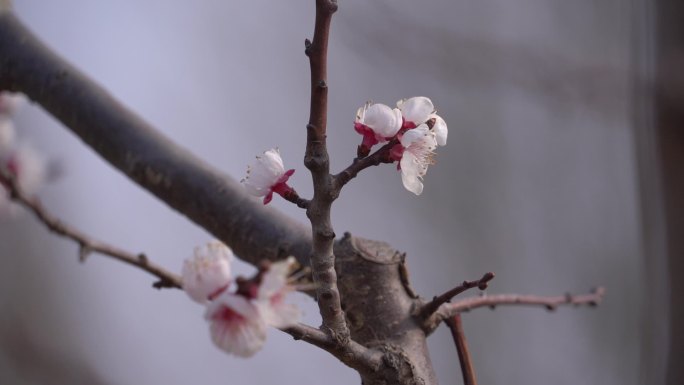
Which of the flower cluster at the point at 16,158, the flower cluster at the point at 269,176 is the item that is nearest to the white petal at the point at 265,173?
the flower cluster at the point at 269,176

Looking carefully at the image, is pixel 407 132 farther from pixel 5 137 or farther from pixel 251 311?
pixel 5 137

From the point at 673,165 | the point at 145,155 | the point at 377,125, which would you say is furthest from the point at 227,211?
the point at 673,165

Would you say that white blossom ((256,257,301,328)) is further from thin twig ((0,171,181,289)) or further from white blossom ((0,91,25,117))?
white blossom ((0,91,25,117))

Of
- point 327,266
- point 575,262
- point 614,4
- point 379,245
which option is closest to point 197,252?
point 327,266

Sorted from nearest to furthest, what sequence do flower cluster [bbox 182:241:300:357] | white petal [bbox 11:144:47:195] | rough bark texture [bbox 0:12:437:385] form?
flower cluster [bbox 182:241:300:357] < rough bark texture [bbox 0:12:437:385] < white petal [bbox 11:144:47:195]

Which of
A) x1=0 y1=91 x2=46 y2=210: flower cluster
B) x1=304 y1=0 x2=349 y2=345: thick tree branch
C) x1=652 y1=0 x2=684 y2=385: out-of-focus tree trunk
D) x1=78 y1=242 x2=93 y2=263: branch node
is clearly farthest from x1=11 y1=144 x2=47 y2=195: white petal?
x1=652 y1=0 x2=684 y2=385: out-of-focus tree trunk
